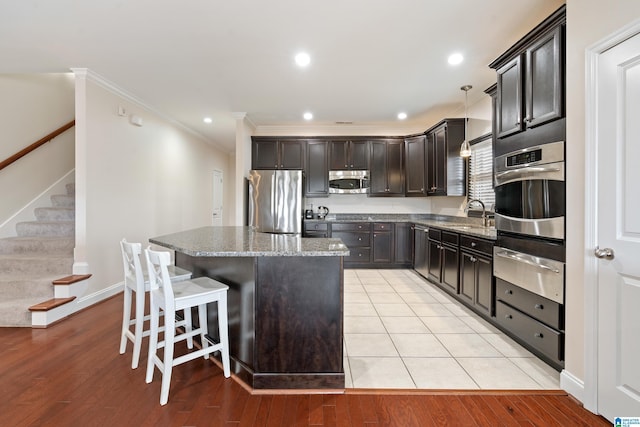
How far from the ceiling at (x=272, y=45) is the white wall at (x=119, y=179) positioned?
40 cm

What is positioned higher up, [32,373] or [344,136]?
[344,136]

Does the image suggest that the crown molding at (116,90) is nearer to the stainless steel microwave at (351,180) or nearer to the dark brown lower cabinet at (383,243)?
the stainless steel microwave at (351,180)

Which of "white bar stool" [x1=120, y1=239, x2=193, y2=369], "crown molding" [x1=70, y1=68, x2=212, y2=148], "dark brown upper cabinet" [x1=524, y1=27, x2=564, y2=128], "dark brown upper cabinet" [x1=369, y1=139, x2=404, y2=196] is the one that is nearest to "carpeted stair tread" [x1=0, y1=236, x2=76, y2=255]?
"crown molding" [x1=70, y1=68, x2=212, y2=148]

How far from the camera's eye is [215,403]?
1755mm

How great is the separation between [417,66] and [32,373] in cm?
424

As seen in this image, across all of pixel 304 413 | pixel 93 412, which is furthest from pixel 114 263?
pixel 304 413

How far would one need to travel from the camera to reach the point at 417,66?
10.6 ft

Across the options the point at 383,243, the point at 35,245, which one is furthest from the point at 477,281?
the point at 35,245

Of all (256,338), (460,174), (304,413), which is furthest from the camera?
(460,174)

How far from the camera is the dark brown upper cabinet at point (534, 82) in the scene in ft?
6.51

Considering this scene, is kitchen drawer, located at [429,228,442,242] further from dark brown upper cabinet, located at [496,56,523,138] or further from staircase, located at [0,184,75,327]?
staircase, located at [0,184,75,327]

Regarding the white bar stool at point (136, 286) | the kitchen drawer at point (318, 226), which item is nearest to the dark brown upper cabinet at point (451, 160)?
the kitchen drawer at point (318, 226)

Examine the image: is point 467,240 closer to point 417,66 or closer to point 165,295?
point 417,66

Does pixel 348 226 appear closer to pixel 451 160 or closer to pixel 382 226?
pixel 382 226
